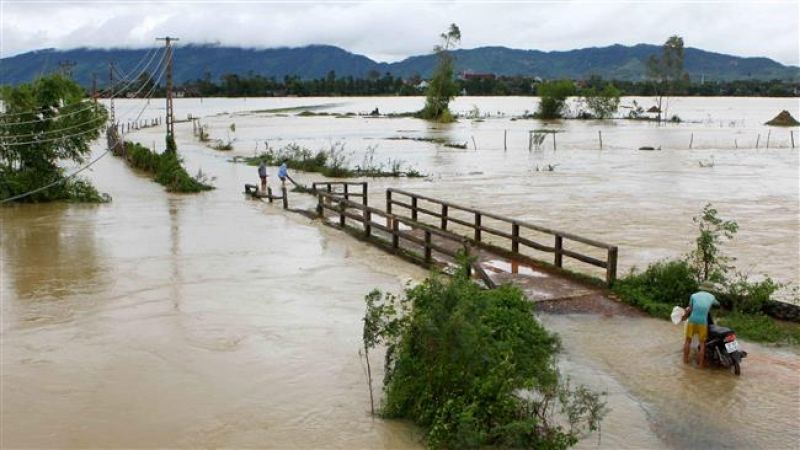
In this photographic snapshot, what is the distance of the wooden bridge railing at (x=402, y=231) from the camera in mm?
14008

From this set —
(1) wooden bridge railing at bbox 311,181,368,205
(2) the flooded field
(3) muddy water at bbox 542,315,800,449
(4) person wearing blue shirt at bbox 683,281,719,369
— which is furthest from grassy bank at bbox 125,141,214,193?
(4) person wearing blue shirt at bbox 683,281,719,369

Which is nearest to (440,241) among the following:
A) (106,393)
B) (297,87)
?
(106,393)

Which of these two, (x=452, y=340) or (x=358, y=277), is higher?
(x=452, y=340)

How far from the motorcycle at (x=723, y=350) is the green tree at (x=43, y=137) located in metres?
23.1

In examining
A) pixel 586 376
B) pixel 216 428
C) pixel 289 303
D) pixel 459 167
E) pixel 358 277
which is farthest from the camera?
pixel 459 167

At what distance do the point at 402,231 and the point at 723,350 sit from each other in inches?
374

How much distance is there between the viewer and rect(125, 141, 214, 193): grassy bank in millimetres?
30525

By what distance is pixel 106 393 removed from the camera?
9.56 meters

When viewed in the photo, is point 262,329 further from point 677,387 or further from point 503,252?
point 677,387

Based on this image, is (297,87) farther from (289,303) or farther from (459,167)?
(289,303)

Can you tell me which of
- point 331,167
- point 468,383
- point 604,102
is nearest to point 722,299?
point 468,383

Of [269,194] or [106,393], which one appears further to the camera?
[269,194]

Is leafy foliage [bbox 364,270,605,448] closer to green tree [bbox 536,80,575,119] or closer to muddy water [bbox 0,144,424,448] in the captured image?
muddy water [bbox 0,144,424,448]

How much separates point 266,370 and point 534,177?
27.8 meters
